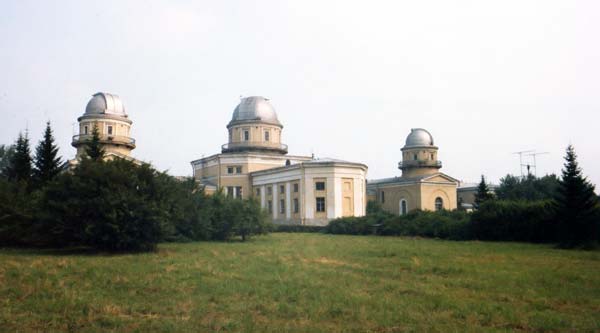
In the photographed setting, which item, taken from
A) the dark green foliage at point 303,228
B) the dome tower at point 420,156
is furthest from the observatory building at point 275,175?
the dome tower at point 420,156

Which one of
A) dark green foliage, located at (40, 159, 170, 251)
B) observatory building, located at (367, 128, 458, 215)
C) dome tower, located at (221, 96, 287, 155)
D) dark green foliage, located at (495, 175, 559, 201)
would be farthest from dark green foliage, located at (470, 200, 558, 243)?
dome tower, located at (221, 96, 287, 155)

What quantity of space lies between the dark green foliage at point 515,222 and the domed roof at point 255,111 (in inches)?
1239

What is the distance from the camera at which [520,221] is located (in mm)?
30750

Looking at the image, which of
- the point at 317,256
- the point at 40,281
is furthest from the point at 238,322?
the point at 317,256

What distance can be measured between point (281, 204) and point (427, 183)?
20.0 metres

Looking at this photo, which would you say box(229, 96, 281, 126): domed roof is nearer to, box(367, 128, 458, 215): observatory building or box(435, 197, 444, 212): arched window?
box(367, 128, 458, 215): observatory building

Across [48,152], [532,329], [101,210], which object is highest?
[48,152]

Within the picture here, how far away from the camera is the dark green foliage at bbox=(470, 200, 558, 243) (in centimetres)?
2919

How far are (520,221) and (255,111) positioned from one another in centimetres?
3538

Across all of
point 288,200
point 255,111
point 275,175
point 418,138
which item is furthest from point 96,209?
point 418,138

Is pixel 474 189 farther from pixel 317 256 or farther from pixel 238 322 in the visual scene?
pixel 238 322

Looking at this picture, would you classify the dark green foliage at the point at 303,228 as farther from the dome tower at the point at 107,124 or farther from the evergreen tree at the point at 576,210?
the evergreen tree at the point at 576,210

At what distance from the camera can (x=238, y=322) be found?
907 centimetres

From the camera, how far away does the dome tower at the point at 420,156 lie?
230 feet
